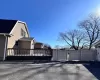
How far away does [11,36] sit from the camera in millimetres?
21203

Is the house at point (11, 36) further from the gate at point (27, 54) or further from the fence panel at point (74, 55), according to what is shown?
the fence panel at point (74, 55)

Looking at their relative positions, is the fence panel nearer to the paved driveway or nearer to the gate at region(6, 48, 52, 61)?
the gate at region(6, 48, 52, 61)

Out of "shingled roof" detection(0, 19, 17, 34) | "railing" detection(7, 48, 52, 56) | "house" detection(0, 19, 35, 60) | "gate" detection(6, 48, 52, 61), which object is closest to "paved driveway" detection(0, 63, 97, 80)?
"gate" detection(6, 48, 52, 61)

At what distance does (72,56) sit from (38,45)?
2290 centimetres

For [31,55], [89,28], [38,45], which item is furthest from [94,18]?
[31,55]

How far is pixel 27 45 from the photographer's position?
25.8 m

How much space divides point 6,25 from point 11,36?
6.99 ft

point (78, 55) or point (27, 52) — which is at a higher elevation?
point (27, 52)

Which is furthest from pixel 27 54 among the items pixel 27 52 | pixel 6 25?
pixel 6 25

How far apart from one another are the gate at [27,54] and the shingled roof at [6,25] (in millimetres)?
2135

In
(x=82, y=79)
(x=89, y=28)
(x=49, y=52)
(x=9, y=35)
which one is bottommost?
(x=82, y=79)

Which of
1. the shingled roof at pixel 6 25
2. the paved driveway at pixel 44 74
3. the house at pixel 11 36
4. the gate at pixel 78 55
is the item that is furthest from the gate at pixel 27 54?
the paved driveway at pixel 44 74

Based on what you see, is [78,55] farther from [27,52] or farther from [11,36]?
[11,36]

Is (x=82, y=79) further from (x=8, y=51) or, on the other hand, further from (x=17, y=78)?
(x=8, y=51)
